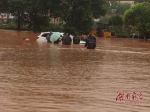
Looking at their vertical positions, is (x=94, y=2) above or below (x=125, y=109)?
above

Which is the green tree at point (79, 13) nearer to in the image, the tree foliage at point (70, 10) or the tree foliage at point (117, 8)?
the tree foliage at point (70, 10)

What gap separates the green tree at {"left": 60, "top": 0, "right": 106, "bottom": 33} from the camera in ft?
186

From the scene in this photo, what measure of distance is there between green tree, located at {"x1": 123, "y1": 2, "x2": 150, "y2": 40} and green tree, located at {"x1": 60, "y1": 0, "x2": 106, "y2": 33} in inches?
156

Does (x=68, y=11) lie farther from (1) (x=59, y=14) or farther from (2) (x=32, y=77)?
(2) (x=32, y=77)

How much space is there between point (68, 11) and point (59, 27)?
1119cm

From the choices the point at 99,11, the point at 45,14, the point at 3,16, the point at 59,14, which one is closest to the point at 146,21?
the point at 99,11

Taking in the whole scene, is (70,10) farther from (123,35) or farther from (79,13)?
(123,35)

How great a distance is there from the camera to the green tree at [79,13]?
56.7 m

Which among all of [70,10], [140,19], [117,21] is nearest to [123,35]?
[117,21]

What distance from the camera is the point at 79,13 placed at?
5734 cm

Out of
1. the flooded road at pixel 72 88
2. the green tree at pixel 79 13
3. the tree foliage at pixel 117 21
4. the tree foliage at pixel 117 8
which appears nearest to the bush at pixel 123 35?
the tree foliage at pixel 117 21

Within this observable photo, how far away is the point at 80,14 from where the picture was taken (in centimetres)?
5756

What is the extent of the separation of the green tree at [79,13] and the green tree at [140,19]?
396 cm

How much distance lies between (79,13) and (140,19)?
26.2 ft
